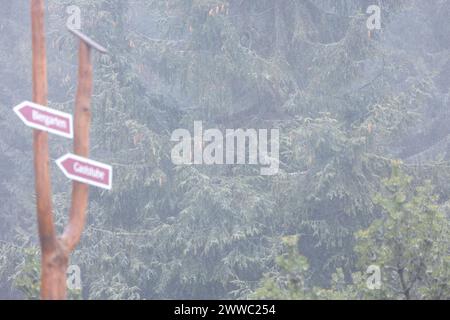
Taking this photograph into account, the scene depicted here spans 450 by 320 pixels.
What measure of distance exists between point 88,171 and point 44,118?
552 mm

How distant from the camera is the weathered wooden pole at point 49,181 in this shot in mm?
6590

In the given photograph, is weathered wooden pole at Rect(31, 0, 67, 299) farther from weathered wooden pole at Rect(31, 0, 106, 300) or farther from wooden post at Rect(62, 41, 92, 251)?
wooden post at Rect(62, 41, 92, 251)

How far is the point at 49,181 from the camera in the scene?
667cm

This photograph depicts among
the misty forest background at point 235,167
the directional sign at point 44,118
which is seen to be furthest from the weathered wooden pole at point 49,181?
the misty forest background at point 235,167

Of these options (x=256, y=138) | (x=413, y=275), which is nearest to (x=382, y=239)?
(x=413, y=275)

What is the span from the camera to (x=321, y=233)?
606 inches

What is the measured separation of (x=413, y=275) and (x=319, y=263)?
23.6ft

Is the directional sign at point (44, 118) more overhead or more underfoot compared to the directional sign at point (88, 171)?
more overhead

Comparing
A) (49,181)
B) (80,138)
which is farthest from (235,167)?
(49,181)

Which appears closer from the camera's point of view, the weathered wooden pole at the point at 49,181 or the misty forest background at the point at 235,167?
the weathered wooden pole at the point at 49,181

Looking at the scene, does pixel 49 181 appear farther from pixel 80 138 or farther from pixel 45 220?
pixel 80 138

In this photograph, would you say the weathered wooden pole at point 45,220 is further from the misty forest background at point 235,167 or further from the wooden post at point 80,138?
the misty forest background at point 235,167

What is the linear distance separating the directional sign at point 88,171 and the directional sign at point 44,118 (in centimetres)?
23

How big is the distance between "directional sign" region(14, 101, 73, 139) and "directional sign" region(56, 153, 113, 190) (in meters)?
0.23
